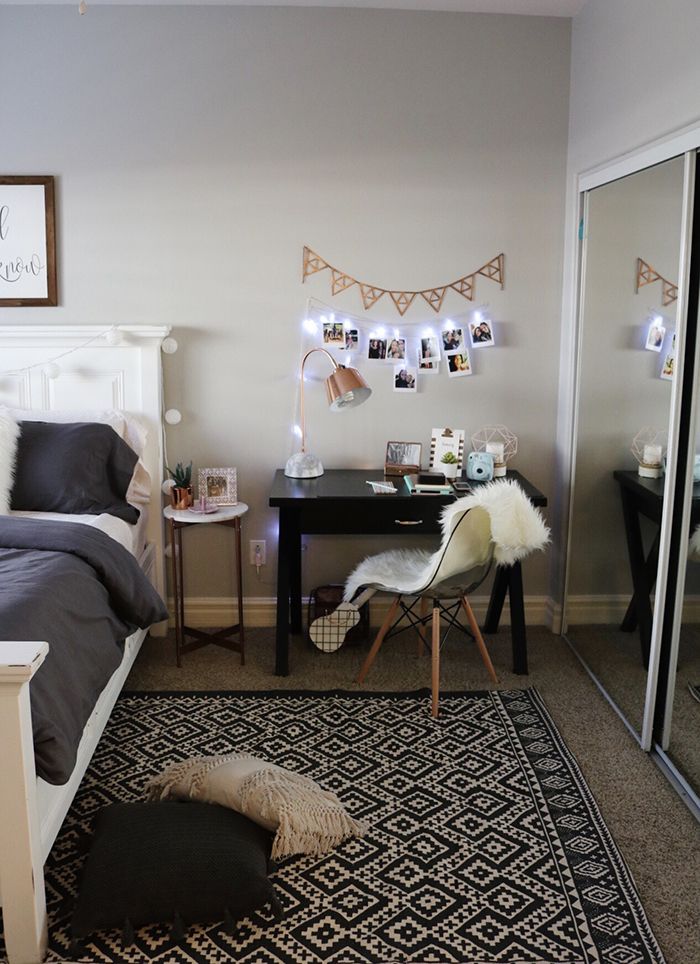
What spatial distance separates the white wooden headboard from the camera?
142 inches

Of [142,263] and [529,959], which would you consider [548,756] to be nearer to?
[529,959]

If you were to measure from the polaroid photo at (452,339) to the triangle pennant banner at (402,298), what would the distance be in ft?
0.63

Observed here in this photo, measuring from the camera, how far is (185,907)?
2.04m

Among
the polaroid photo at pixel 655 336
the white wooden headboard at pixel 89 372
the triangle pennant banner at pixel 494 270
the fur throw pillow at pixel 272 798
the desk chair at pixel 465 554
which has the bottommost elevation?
the fur throw pillow at pixel 272 798

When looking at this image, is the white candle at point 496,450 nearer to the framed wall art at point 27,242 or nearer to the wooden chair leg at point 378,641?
the wooden chair leg at point 378,641

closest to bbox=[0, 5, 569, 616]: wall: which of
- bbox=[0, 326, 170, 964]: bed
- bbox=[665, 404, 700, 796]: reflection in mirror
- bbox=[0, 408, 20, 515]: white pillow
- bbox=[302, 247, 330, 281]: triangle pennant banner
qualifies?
bbox=[302, 247, 330, 281]: triangle pennant banner

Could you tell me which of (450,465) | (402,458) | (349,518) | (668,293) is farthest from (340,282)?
(668,293)

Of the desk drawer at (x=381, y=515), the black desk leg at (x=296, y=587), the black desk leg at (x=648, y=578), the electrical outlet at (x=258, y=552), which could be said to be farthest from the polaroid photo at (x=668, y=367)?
the electrical outlet at (x=258, y=552)

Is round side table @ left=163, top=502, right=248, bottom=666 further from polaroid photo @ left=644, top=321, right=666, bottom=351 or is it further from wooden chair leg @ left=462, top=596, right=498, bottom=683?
polaroid photo @ left=644, top=321, right=666, bottom=351

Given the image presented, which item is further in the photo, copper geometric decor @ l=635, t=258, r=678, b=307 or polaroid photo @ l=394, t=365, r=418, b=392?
polaroid photo @ l=394, t=365, r=418, b=392

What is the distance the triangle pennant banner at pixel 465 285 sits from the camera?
3.71 meters

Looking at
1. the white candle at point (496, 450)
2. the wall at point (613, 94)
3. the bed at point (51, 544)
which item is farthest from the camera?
the white candle at point (496, 450)

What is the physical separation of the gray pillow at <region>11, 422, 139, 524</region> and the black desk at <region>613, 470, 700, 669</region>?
1.79 meters

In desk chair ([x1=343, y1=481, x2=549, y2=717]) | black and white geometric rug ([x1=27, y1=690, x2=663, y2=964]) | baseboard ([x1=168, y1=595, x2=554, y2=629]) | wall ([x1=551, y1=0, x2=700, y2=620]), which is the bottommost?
black and white geometric rug ([x1=27, y1=690, x2=663, y2=964])
